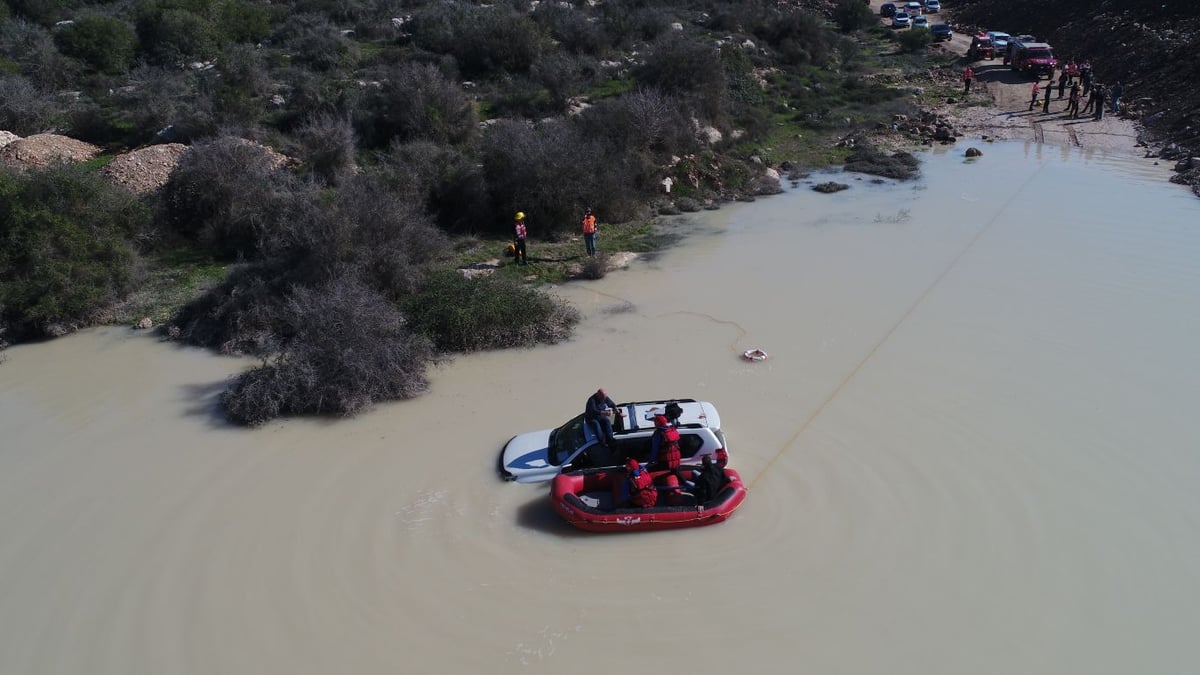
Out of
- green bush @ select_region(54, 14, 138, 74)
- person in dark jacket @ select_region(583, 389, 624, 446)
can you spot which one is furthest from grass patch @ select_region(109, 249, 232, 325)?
green bush @ select_region(54, 14, 138, 74)

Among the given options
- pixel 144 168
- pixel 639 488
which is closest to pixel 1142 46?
pixel 639 488

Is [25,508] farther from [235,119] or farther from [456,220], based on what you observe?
[235,119]

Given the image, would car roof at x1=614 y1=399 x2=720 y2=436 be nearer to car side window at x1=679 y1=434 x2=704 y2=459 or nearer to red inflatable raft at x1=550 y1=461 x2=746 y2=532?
car side window at x1=679 y1=434 x2=704 y2=459

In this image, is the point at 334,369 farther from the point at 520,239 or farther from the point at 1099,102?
the point at 1099,102

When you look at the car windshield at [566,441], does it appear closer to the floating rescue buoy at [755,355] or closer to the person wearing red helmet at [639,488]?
the person wearing red helmet at [639,488]

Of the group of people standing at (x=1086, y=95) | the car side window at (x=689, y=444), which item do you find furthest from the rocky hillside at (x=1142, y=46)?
the car side window at (x=689, y=444)
